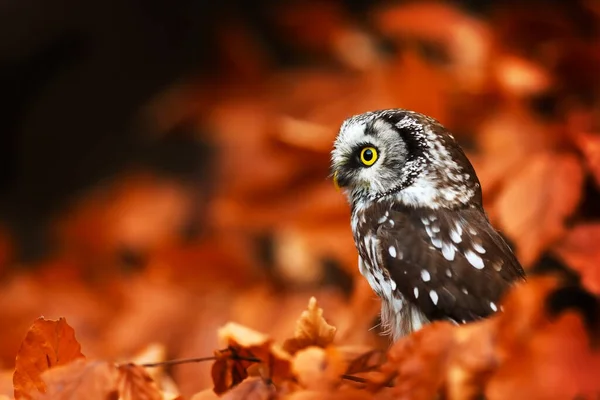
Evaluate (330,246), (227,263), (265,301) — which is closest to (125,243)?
(227,263)

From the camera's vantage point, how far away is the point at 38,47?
4.55m

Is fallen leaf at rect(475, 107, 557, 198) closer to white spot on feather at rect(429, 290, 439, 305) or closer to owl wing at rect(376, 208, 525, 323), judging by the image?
owl wing at rect(376, 208, 525, 323)

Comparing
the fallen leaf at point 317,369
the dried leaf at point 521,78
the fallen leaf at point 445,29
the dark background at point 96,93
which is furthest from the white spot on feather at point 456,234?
the dark background at point 96,93

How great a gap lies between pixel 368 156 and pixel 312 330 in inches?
15.0

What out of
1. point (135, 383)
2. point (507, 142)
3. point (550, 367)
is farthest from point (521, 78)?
Result: point (135, 383)

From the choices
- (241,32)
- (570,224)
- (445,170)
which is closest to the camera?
(445,170)

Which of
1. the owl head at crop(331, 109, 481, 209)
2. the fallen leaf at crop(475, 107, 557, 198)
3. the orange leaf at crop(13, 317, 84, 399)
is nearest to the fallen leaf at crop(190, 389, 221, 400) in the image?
the orange leaf at crop(13, 317, 84, 399)

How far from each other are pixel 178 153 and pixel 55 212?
75 centimetres

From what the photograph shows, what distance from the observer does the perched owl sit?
1.54m

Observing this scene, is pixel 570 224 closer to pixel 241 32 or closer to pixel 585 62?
pixel 585 62

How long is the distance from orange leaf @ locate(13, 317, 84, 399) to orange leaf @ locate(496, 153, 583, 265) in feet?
3.58

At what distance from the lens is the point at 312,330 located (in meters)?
1.56

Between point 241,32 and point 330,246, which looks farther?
point 241,32

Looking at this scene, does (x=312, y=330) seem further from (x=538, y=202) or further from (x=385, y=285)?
(x=538, y=202)
